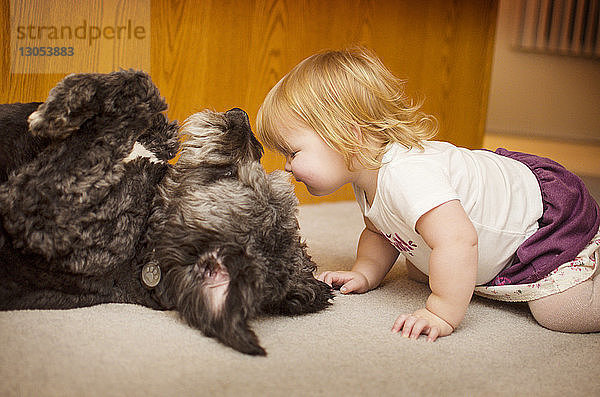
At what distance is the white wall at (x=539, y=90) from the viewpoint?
477 cm

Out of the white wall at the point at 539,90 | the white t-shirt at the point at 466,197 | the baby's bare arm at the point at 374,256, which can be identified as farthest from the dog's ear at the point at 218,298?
the white wall at the point at 539,90

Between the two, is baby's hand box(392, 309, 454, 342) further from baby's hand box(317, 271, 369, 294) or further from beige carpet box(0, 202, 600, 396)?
baby's hand box(317, 271, 369, 294)

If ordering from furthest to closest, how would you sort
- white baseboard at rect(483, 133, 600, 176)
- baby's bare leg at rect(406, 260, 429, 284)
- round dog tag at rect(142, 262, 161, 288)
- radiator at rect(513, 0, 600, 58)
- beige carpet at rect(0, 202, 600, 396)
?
radiator at rect(513, 0, 600, 58), white baseboard at rect(483, 133, 600, 176), baby's bare leg at rect(406, 260, 429, 284), round dog tag at rect(142, 262, 161, 288), beige carpet at rect(0, 202, 600, 396)

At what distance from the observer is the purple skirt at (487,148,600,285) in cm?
113

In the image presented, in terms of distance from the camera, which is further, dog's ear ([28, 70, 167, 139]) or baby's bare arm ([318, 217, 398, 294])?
baby's bare arm ([318, 217, 398, 294])

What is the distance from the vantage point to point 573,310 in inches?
42.1

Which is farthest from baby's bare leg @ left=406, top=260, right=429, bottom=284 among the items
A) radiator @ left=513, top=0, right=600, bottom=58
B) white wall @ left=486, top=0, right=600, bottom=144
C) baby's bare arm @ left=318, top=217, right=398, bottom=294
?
radiator @ left=513, top=0, right=600, bottom=58

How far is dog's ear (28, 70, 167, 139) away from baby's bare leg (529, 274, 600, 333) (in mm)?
759

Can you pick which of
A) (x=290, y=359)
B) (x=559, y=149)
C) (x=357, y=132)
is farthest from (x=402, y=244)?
(x=559, y=149)

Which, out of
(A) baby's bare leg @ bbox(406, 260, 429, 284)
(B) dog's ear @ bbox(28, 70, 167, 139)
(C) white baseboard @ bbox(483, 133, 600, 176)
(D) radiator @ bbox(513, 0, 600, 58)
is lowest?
(A) baby's bare leg @ bbox(406, 260, 429, 284)

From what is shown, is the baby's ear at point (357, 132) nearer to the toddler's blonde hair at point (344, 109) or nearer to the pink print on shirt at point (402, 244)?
the toddler's blonde hair at point (344, 109)

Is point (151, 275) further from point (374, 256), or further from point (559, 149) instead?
point (559, 149)

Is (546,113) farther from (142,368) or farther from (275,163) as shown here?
(142,368)

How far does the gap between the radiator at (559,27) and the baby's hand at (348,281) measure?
408cm
